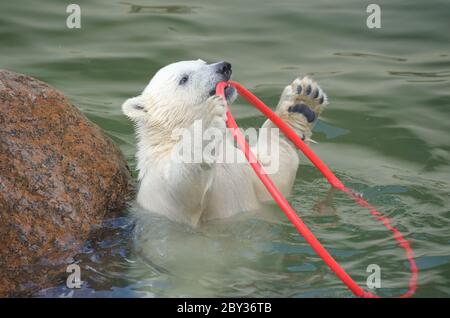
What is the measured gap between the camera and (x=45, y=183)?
4.65 meters

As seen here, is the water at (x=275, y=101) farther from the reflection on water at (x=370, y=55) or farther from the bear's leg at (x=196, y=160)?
the bear's leg at (x=196, y=160)

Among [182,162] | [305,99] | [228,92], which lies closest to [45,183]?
[182,162]

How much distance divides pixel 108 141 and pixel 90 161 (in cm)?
38

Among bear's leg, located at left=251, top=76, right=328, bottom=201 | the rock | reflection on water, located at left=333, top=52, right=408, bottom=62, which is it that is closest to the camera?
the rock

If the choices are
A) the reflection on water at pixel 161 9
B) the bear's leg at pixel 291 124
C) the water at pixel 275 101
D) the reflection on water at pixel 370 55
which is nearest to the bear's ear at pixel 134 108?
the water at pixel 275 101

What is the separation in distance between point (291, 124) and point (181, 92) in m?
1.00

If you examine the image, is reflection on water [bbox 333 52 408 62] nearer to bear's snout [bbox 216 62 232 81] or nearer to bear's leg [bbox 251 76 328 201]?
bear's leg [bbox 251 76 328 201]

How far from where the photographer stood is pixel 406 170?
20.6ft

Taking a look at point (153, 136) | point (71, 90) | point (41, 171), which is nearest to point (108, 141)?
point (153, 136)

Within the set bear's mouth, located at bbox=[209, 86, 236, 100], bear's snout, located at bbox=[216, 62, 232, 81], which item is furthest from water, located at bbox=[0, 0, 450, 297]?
bear's snout, located at bbox=[216, 62, 232, 81]

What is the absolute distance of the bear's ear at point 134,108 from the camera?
510cm

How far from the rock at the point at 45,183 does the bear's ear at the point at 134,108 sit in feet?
0.87

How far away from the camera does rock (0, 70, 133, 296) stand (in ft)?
14.5

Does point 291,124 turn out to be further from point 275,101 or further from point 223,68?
point 275,101
